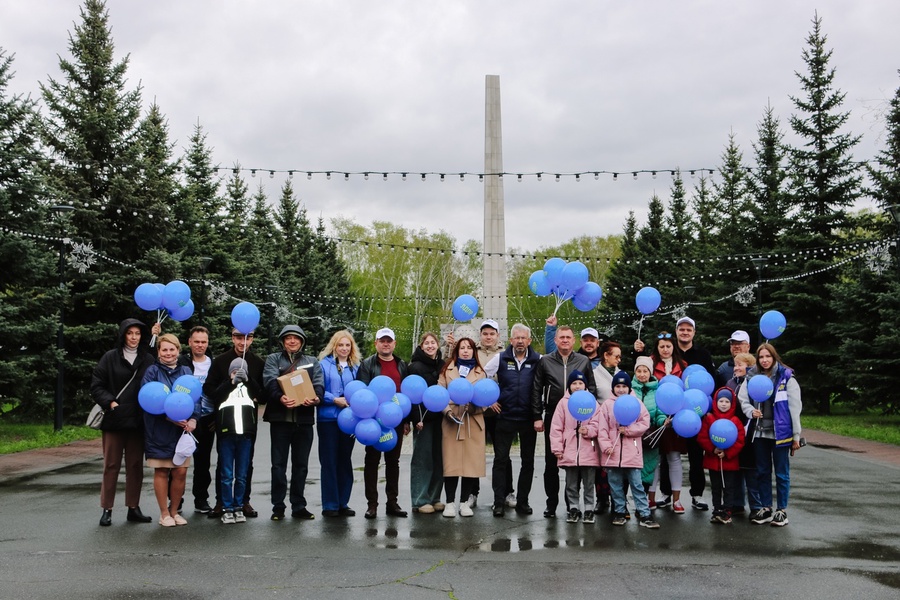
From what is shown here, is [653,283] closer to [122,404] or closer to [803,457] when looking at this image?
[803,457]

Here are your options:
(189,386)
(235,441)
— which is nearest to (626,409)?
(235,441)

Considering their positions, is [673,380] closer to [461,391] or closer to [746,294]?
Result: [461,391]

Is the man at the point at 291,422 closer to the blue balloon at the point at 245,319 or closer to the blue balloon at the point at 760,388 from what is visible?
the blue balloon at the point at 245,319

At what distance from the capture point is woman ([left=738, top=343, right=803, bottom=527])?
25.6ft

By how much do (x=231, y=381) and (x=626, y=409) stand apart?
11.9 ft

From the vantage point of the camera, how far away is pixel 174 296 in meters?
8.80

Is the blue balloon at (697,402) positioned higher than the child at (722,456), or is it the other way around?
the blue balloon at (697,402)

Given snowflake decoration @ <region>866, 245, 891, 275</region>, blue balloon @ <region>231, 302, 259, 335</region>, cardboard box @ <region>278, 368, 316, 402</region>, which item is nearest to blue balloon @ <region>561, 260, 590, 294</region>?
cardboard box @ <region>278, 368, 316, 402</region>

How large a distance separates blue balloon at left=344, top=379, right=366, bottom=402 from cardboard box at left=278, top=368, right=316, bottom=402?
313mm

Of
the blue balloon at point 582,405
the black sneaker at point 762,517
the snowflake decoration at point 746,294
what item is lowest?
the black sneaker at point 762,517

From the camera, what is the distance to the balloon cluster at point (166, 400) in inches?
293

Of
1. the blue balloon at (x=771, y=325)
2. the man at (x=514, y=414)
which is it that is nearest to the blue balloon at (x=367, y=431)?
the man at (x=514, y=414)

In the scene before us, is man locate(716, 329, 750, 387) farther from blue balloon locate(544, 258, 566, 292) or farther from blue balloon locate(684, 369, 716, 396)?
blue balloon locate(544, 258, 566, 292)

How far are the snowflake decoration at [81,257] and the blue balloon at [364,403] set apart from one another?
13.0 metres
